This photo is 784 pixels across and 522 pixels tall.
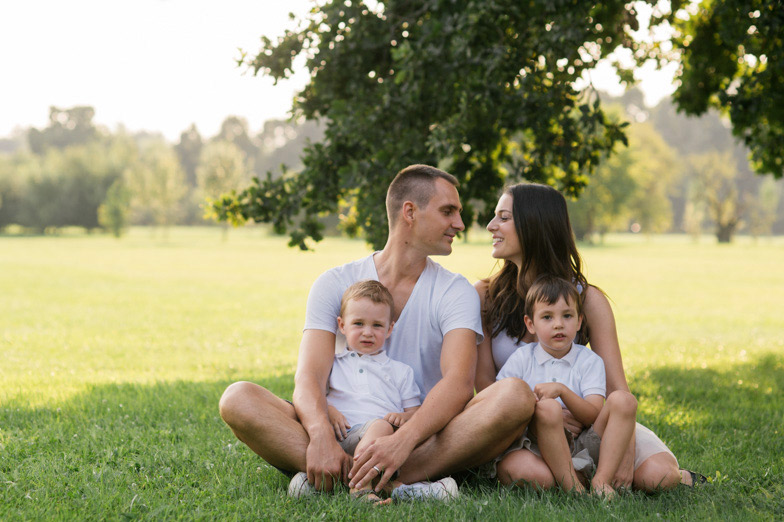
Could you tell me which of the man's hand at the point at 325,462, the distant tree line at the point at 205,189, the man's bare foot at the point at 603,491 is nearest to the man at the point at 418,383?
the man's hand at the point at 325,462

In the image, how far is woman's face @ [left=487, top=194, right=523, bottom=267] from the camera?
4.66 m

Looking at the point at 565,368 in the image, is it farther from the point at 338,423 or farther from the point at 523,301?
the point at 338,423

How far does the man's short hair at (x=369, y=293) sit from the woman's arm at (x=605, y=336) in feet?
4.01

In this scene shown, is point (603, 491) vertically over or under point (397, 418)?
under

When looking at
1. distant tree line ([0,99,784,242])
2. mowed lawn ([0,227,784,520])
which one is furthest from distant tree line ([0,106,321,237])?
mowed lawn ([0,227,784,520])

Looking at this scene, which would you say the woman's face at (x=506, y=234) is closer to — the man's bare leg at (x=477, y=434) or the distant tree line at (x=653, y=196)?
the man's bare leg at (x=477, y=434)

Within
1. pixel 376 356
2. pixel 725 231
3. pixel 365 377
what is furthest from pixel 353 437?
pixel 725 231

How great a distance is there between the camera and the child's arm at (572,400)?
413 centimetres

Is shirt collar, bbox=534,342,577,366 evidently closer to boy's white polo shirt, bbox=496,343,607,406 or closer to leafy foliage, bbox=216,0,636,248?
boy's white polo shirt, bbox=496,343,607,406

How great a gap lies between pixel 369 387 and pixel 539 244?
1.38 m

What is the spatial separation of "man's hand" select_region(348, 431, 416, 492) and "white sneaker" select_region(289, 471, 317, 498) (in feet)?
0.97

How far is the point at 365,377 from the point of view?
174 inches

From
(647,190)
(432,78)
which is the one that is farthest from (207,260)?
(647,190)

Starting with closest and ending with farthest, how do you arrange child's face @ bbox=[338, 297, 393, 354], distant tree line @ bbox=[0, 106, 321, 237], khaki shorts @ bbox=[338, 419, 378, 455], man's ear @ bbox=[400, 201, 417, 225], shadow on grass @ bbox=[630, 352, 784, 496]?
khaki shorts @ bbox=[338, 419, 378, 455] → child's face @ bbox=[338, 297, 393, 354] → man's ear @ bbox=[400, 201, 417, 225] → shadow on grass @ bbox=[630, 352, 784, 496] → distant tree line @ bbox=[0, 106, 321, 237]
